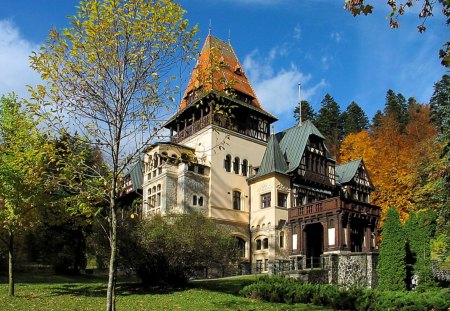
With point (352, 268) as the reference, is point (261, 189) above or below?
above

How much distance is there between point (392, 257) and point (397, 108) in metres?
50.1

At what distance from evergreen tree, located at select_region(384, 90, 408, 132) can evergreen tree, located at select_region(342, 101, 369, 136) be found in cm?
410

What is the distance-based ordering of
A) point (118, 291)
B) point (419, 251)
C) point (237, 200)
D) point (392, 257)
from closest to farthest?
point (118, 291) < point (392, 257) < point (419, 251) < point (237, 200)

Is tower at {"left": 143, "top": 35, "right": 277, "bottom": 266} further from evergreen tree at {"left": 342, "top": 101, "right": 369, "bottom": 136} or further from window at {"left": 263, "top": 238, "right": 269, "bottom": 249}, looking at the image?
evergreen tree at {"left": 342, "top": 101, "right": 369, "bottom": 136}

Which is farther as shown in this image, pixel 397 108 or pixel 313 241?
pixel 397 108

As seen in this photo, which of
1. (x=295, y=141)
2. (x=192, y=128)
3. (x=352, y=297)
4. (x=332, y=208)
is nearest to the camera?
(x=352, y=297)

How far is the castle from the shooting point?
106ft

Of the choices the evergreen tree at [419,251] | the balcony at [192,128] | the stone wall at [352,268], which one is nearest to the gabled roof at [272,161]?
the balcony at [192,128]

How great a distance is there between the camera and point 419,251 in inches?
875

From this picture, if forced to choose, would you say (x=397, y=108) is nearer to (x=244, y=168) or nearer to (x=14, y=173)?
(x=244, y=168)

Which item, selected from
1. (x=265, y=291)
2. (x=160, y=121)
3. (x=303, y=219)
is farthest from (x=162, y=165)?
(x=160, y=121)

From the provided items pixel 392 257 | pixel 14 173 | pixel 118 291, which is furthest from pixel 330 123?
pixel 14 173

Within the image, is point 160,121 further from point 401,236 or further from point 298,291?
point 401,236

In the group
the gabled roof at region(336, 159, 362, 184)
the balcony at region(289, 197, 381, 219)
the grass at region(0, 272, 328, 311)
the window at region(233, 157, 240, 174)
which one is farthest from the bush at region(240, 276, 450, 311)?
the gabled roof at region(336, 159, 362, 184)
